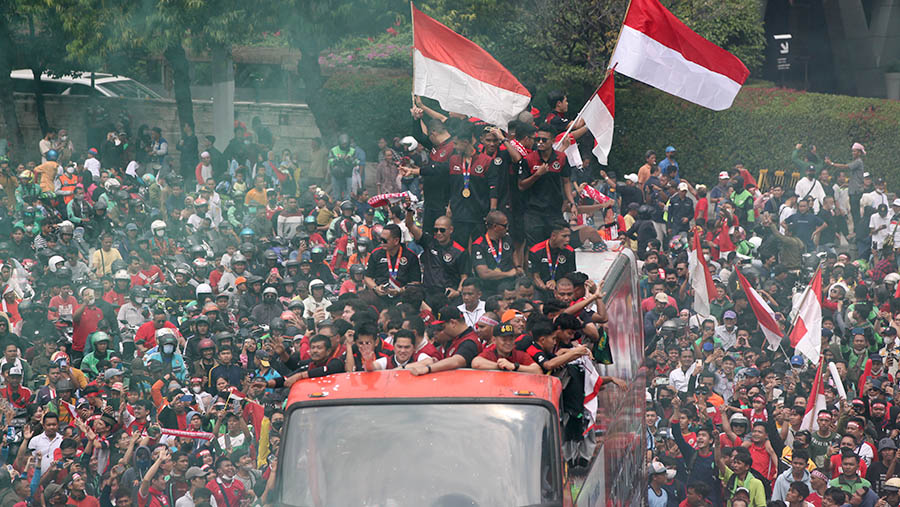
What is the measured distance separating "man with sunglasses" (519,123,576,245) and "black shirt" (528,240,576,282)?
0.70 m

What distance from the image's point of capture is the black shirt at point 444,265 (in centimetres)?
1303

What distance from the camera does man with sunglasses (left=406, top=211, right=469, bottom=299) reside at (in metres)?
12.9

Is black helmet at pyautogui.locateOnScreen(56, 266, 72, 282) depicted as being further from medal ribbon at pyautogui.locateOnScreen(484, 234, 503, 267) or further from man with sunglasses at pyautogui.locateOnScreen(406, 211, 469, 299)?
medal ribbon at pyautogui.locateOnScreen(484, 234, 503, 267)

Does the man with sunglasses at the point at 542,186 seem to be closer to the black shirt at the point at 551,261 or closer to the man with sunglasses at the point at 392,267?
the black shirt at the point at 551,261

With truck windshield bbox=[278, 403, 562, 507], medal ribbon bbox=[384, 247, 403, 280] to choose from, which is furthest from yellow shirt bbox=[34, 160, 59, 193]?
truck windshield bbox=[278, 403, 562, 507]

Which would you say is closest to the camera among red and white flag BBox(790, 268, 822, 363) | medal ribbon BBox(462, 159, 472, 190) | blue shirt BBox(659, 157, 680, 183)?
medal ribbon BBox(462, 159, 472, 190)

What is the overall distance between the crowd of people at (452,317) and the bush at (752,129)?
205 inches

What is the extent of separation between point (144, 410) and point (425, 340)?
5479 millimetres

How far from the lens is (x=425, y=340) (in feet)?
33.8

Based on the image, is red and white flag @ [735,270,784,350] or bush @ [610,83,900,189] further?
bush @ [610,83,900,189]

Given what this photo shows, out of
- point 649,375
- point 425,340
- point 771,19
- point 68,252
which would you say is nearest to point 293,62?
point 771,19

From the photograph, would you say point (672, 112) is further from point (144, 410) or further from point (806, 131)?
point (144, 410)

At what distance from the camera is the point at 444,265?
13.1m

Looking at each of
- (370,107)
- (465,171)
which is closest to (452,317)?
(465,171)
